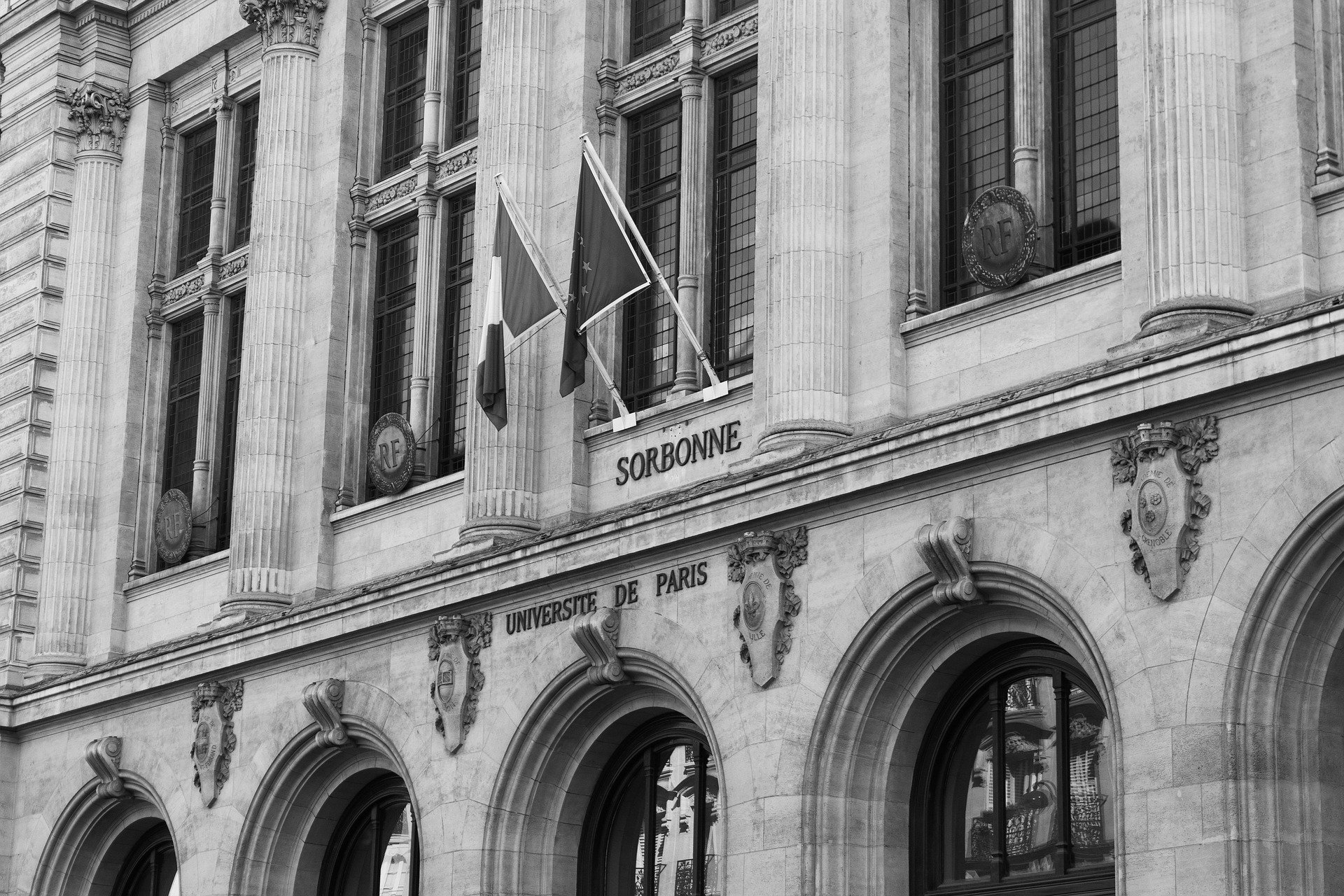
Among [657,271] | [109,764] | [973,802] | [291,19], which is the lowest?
[973,802]

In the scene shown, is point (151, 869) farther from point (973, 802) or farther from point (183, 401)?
point (973, 802)

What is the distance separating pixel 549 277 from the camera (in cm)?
3394

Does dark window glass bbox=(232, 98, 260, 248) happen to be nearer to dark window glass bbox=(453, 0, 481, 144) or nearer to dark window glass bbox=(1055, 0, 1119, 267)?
dark window glass bbox=(453, 0, 481, 144)

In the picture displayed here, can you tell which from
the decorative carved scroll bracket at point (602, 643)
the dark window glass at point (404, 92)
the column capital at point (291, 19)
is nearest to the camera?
the decorative carved scroll bracket at point (602, 643)

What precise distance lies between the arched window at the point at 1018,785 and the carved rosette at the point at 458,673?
24.2 ft

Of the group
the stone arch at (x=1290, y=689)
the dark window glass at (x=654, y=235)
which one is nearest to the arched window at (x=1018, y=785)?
the stone arch at (x=1290, y=689)

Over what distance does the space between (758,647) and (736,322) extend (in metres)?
5.15

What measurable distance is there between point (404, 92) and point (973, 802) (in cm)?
1684

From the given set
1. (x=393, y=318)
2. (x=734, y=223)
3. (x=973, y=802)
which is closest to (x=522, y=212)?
(x=734, y=223)

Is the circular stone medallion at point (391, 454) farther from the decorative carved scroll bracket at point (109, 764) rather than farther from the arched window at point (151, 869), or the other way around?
the arched window at point (151, 869)

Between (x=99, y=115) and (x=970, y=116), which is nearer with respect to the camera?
(x=970, y=116)

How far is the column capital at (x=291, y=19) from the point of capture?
4031cm

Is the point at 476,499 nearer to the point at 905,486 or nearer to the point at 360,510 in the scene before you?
the point at 360,510

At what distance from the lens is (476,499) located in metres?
33.9
